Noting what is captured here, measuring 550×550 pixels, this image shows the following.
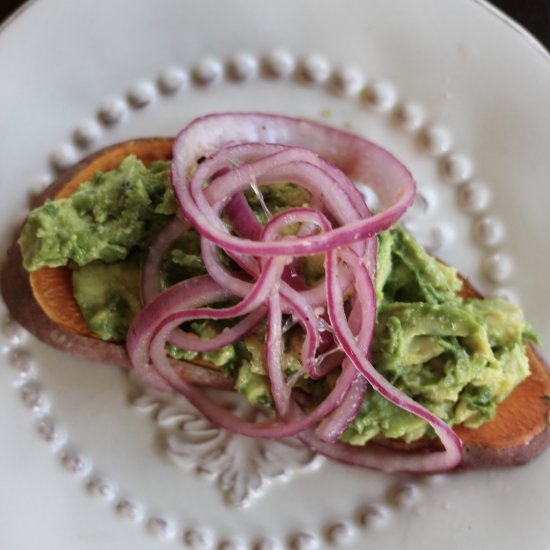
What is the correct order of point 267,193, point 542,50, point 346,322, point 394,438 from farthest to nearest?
point 542,50, point 394,438, point 267,193, point 346,322

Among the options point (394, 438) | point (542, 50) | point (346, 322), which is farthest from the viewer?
point (542, 50)

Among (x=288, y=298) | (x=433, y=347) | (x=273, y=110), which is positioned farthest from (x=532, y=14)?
(x=288, y=298)

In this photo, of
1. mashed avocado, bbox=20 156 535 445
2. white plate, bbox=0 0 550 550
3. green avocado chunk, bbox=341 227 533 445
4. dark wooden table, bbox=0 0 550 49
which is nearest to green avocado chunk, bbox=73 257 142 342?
mashed avocado, bbox=20 156 535 445

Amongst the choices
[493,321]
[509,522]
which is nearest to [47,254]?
[493,321]

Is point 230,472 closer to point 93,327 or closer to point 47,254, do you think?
point 93,327

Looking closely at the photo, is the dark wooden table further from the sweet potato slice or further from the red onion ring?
the sweet potato slice

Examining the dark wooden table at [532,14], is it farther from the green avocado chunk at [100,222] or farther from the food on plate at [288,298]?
the green avocado chunk at [100,222]

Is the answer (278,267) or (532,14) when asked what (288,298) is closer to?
(278,267)

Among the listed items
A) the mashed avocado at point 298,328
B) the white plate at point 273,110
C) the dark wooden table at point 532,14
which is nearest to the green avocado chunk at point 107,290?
the mashed avocado at point 298,328
